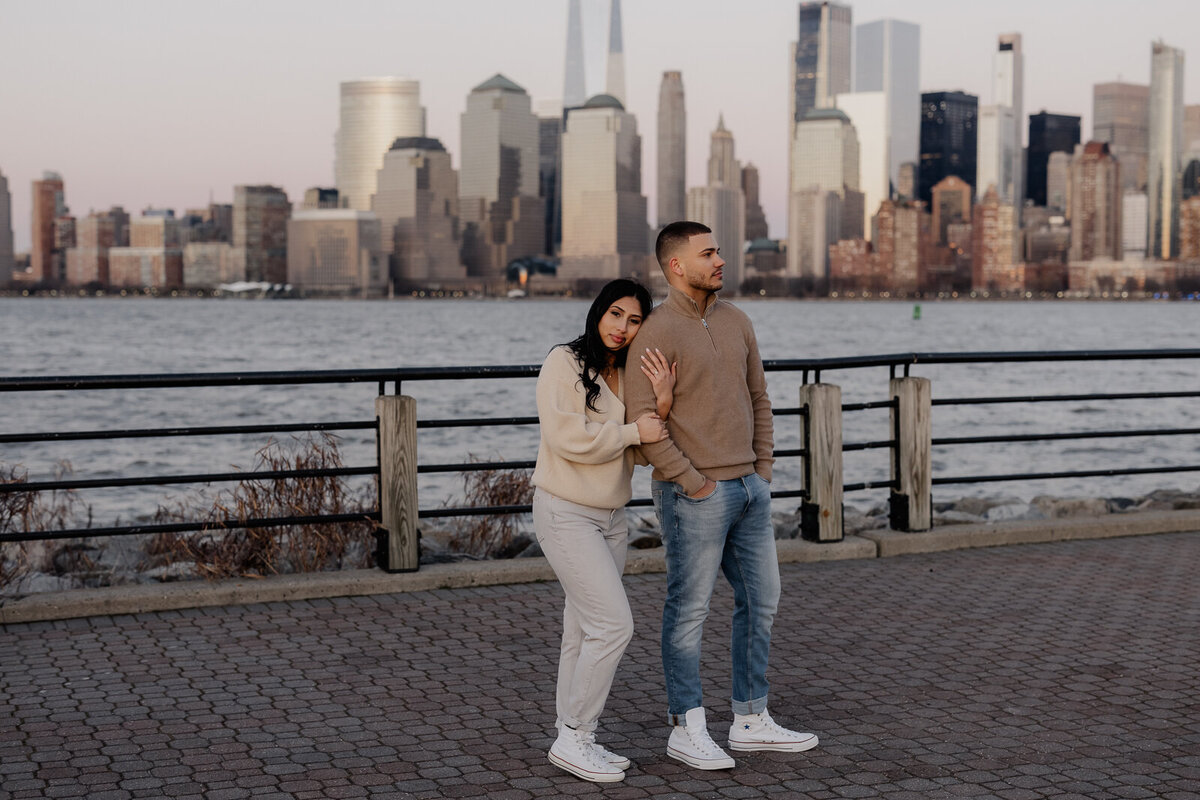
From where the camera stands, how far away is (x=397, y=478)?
27.8 ft

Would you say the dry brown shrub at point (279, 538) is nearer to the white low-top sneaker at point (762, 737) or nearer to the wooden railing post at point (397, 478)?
the wooden railing post at point (397, 478)

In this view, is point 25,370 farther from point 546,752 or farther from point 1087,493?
point 546,752

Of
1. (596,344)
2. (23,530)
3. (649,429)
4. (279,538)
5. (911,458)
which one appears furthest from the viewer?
(23,530)

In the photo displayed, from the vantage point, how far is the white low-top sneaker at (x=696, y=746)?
527cm

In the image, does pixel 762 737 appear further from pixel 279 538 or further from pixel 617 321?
pixel 279 538

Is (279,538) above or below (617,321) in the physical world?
below

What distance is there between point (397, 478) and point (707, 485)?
368cm

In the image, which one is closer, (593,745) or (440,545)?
(593,745)

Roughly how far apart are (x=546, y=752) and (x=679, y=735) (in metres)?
0.55

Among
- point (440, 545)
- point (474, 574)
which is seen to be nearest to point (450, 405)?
point (440, 545)

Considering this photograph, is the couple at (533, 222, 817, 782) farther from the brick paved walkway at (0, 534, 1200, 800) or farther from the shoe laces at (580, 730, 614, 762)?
the brick paved walkway at (0, 534, 1200, 800)

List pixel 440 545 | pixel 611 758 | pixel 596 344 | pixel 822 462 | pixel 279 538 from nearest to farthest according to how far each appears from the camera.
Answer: pixel 596 344
pixel 611 758
pixel 822 462
pixel 279 538
pixel 440 545

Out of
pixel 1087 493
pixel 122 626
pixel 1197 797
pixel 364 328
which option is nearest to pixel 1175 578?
pixel 1197 797

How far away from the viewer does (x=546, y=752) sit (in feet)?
18.1
